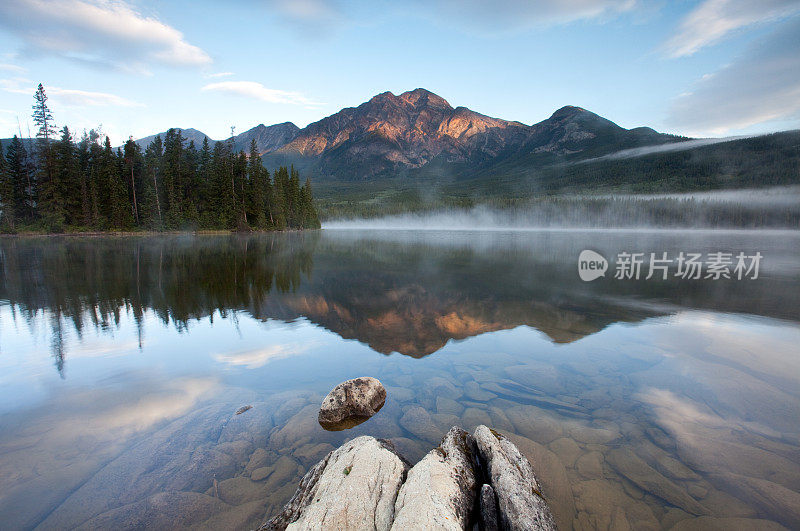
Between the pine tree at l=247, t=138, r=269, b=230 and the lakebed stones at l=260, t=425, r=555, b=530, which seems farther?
the pine tree at l=247, t=138, r=269, b=230

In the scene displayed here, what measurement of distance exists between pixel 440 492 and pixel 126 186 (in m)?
86.8

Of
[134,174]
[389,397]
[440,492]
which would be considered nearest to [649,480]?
[440,492]

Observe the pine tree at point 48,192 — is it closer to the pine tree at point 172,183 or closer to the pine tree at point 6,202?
the pine tree at point 6,202

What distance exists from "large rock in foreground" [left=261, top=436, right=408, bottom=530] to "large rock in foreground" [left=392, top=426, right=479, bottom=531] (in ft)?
0.69

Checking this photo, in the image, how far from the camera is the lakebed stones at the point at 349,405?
7.46 metres

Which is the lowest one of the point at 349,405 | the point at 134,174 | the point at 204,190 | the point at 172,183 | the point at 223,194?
the point at 349,405

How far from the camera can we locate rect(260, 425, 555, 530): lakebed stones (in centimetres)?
410

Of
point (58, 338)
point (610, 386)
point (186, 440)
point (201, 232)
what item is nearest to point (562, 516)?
point (610, 386)

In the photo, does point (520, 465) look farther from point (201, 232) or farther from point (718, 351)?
point (201, 232)

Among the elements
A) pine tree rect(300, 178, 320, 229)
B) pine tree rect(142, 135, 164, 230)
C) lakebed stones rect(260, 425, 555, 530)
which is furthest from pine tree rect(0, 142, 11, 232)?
lakebed stones rect(260, 425, 555, 530)

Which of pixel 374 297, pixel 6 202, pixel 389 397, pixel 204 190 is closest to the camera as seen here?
pixel 389 397

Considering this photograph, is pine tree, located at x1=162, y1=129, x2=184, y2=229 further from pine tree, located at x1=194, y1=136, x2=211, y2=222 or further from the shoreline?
pine tree, located at x1=194, y1=136, x2=211, y2=222

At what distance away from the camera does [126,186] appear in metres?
69.4

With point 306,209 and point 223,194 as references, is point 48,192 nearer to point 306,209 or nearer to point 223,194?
point 223,194
